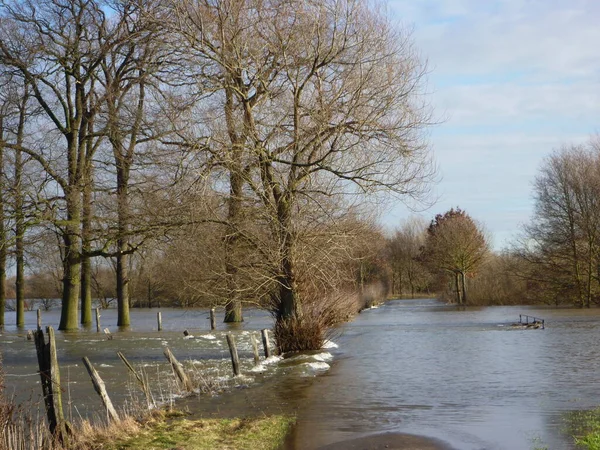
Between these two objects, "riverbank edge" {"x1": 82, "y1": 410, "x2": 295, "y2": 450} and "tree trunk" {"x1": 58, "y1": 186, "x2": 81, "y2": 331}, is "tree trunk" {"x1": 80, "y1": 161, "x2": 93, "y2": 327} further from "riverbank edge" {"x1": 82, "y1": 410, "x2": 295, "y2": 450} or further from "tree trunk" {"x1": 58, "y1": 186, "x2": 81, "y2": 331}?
"riverbank edge" {"x1": 82, "y1": 410, "x2": 295, "y2": 450}

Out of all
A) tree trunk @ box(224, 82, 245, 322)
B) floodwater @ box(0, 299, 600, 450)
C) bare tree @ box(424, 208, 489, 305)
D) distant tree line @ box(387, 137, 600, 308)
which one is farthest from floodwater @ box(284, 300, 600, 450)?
bare tree @ box(424, 208, 489, 305)

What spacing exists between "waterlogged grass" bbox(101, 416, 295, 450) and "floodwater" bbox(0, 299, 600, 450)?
416 millimetres

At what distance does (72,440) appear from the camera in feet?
30.6

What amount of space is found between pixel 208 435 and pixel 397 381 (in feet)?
24.3

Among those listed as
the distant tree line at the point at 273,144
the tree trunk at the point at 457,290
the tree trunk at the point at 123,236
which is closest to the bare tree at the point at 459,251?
the tree trunk at the point at 457,290

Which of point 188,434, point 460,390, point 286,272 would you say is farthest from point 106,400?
point 286,272

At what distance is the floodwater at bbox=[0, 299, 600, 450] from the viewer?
1076cm

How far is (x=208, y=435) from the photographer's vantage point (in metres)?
9.77

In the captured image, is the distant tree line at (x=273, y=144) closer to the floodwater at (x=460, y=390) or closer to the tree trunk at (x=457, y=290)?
the floodwater at (x=460, y=390)

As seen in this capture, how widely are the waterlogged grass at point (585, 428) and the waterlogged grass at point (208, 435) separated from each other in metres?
3.69

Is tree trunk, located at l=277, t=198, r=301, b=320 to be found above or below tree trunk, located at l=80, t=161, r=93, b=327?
below

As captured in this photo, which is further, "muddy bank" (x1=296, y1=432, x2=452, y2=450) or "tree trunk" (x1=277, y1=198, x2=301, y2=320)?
"tree trunk" (x1=277, y1=198, x2=301, y2=320)

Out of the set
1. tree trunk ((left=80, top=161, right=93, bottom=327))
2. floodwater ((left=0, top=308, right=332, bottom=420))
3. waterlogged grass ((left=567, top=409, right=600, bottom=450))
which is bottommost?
waterlogged grass ((left=567, top=409, right=600, bottom=450))

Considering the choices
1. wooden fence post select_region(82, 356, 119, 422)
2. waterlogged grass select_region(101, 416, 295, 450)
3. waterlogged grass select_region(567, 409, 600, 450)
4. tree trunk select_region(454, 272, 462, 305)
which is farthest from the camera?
tree trunk select_region(454, 272, 462, 305)
